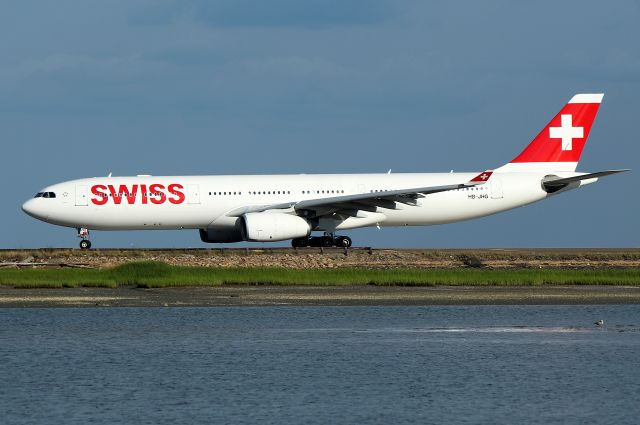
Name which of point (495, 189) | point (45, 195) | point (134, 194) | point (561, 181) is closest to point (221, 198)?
point (134, 194)

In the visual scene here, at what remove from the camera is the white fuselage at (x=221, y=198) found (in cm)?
4822

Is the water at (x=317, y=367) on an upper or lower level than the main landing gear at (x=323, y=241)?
lower

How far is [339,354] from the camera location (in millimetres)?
22875

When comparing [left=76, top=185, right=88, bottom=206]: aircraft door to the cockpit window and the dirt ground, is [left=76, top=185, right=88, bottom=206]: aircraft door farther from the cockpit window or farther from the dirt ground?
the dirt ground

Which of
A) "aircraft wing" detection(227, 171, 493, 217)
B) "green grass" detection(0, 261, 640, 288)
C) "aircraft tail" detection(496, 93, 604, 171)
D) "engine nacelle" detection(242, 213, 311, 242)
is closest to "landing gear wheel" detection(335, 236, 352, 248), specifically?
"aircraft wing" detection(227, 171, 493, 217)

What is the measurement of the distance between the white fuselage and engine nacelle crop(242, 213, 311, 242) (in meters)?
2.33

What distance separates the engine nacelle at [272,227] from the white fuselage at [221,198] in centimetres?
233

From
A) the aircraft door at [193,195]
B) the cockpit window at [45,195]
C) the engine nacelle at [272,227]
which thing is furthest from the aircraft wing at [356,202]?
the cockpit window at [45,195]

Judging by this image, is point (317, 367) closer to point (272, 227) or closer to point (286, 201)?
point (272, 227)

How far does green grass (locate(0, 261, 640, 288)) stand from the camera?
37.9 m

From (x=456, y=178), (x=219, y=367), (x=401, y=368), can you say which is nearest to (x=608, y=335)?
(x=401, y=368)

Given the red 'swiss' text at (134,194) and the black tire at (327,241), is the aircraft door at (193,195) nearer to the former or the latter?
the red 'swiss' text at (134,194)

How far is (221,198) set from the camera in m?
48.8

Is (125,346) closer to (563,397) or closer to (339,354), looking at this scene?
(339,354)
